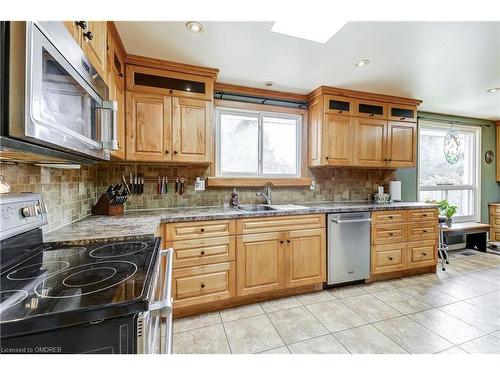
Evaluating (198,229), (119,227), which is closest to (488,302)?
(198,229)

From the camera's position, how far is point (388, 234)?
2783 millimetres

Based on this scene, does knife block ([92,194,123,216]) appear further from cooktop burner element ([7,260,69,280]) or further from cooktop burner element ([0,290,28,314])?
cooktop burner element ([0,290,28,314])

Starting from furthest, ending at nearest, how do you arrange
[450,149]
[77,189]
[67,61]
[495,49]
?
[450,149] → [495,49] → [77,189] → [67,61]

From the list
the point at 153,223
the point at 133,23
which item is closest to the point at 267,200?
the point at 153,223

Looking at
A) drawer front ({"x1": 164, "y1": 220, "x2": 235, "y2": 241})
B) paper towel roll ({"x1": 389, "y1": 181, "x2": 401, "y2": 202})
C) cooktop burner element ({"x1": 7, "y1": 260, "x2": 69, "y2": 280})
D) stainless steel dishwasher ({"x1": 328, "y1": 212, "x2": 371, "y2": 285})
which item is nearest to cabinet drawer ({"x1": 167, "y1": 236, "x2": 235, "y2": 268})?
drawer front ({"x1": 164, "y1": 220, "x2": 235, "y2": 241})

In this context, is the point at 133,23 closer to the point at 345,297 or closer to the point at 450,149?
the point at 345,297

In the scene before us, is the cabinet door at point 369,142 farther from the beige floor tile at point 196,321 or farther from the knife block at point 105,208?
the knife block at point 105,208

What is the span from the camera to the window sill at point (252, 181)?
8.77ft

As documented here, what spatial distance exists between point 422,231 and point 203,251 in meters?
2.82

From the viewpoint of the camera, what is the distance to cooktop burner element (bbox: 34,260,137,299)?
0.69m

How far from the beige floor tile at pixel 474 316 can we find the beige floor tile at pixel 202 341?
2072mm

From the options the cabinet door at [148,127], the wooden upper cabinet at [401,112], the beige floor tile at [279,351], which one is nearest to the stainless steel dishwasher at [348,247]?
the beige floor tile at [279,351]

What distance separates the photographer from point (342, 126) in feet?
9.41

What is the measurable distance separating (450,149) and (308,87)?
3.18 metres
